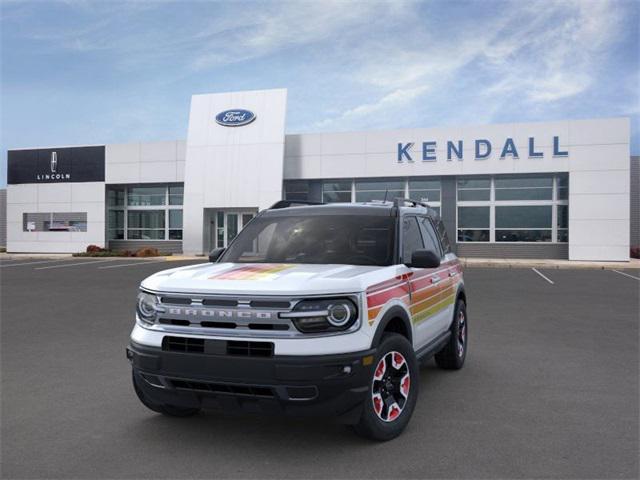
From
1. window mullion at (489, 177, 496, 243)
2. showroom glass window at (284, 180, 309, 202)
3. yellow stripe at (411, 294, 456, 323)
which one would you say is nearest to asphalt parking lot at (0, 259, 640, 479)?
yellow stripe at (411, 294, 456, 323)

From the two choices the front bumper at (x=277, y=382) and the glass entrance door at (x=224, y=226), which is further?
the glass entrance door at (x=224, y=226)

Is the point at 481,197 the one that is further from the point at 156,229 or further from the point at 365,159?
the point at 156,229

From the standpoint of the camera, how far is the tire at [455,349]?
6.40 meters

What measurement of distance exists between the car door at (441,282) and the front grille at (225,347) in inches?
92.3

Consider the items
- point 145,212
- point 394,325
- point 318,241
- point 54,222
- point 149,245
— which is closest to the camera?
point 394,325

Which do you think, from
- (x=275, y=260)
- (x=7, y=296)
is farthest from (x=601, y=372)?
(x=7, y=296)

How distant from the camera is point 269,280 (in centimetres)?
400

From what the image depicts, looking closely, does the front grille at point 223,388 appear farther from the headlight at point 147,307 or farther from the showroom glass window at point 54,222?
the showroom glass window at point 54,222

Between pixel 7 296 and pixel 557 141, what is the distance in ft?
81.0

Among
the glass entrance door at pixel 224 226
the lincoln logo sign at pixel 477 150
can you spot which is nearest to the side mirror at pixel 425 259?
the lincoln logo sign at pixel 477 150

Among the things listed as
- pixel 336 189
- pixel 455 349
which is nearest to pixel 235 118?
pixel 336 189

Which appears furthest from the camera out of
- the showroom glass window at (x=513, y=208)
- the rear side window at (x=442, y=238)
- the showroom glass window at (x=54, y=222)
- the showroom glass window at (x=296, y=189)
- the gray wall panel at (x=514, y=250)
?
the showroom glass window at (x=54, y=222)

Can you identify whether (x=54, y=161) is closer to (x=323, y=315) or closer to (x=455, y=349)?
(x=455, y=349)

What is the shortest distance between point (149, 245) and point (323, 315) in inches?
1308
